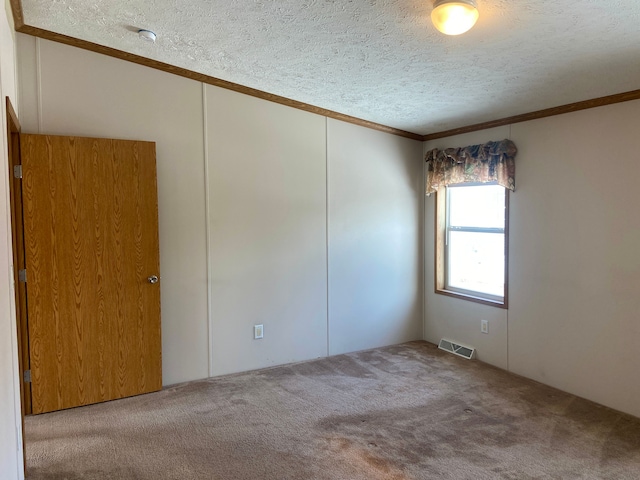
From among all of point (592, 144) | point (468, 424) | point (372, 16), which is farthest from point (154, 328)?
point (592, 144)

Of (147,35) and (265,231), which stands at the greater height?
(147,35)

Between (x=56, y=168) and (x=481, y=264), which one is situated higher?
(x=56, y=168)

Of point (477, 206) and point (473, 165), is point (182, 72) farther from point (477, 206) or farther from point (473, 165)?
point (477, 206)

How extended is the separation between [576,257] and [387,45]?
7.09 feet

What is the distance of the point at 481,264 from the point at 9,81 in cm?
399

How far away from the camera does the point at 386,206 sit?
183 inches

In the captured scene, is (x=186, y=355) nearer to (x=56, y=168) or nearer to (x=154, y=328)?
(x=154, y=328)

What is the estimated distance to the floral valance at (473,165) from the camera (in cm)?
383

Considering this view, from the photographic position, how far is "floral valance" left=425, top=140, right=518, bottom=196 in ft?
12.6

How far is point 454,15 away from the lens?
210 cm

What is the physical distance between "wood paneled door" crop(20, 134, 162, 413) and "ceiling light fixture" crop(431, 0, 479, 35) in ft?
7.37

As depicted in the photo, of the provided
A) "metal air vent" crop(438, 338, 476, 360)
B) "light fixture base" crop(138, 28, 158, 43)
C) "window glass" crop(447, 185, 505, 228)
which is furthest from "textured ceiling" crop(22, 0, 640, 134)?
"metal air vent" crop(438, 338, 476, 360)

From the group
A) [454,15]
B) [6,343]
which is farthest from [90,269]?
[454,15]

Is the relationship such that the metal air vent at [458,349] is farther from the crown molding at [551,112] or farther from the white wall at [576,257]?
the crown molding at [551,112]
